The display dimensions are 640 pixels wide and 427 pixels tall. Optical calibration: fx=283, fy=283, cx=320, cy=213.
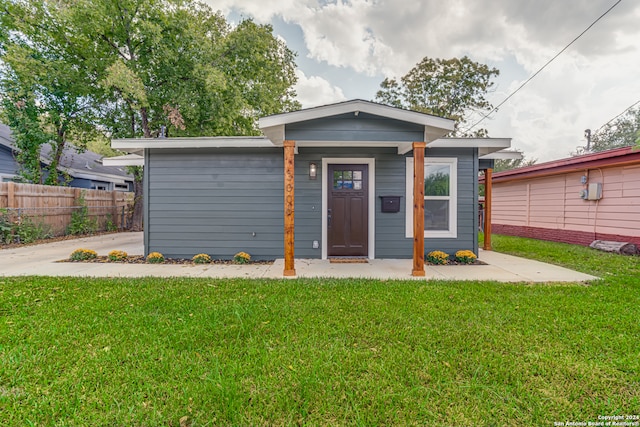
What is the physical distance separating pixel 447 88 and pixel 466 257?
14.5 metres

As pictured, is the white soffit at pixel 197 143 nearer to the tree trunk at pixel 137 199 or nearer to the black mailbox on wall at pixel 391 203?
Result: the black mailbox on wall at pixel 391 203

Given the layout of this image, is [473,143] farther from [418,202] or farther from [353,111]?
[353,111]

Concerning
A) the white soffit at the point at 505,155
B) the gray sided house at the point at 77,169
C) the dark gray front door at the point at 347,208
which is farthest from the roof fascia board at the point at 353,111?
the gray sided house at the point at 77,169

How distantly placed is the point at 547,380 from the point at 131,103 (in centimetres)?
1179

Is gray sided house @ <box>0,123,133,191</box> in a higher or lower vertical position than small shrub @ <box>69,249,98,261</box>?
higher

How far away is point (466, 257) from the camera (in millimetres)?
5348

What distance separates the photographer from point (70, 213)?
899 centimetres

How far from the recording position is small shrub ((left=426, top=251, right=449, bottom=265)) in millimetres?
5312

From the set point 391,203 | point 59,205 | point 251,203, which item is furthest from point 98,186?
point 391,203

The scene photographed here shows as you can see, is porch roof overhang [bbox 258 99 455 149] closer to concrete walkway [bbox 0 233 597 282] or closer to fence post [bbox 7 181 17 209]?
Answer: concrete walkway [bbox 0 233 597 282]

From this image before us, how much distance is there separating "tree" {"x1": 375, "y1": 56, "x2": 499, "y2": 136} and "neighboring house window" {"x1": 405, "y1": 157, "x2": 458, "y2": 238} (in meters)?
11.8

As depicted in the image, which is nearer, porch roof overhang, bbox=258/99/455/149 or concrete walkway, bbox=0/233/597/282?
porch roof overhang, bbox=258/99/455/149

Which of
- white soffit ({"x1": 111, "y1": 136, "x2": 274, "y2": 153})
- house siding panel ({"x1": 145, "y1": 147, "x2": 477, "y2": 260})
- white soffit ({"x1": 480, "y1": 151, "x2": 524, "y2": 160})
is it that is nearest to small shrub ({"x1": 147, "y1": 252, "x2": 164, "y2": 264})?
house siding panel ({"x1": 145, "y1": 147, "x2": 477, "y2": 260})

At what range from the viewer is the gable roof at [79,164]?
9.91 m
